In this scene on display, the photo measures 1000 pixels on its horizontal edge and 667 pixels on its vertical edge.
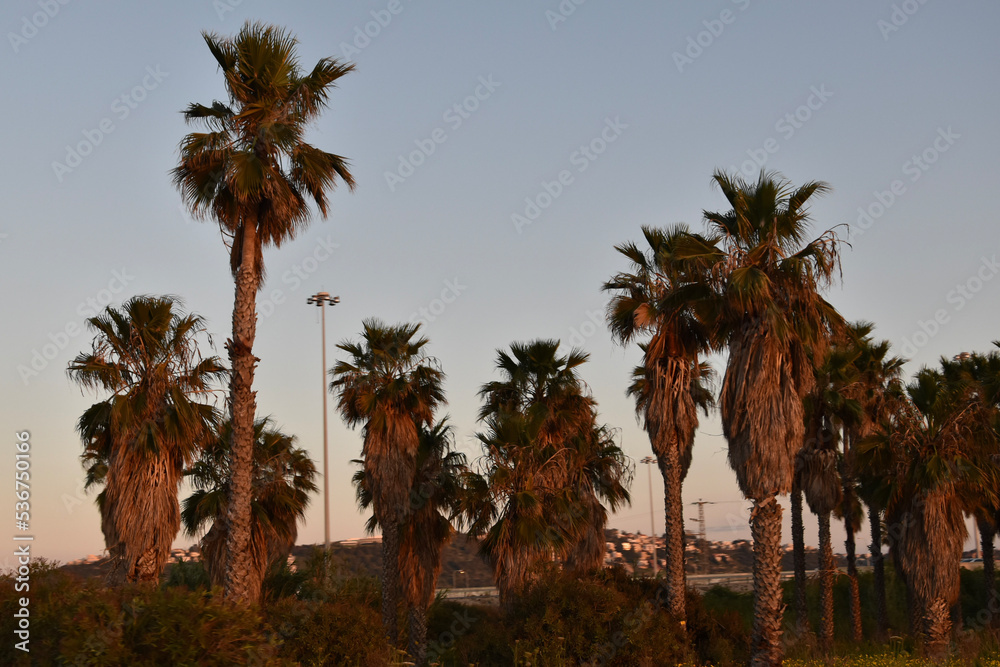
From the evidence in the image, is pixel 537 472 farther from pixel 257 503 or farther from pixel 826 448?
pixel 826 448

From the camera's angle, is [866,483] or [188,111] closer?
[188,111]

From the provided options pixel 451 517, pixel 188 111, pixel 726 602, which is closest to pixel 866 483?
pixel 451 517

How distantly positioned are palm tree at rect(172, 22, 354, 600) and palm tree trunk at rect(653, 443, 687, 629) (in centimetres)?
1287

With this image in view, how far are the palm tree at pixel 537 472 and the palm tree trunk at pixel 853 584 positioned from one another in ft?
33.1

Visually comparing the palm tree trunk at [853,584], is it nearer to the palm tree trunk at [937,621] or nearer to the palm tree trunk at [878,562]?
the palm tree trunk at [878,562]

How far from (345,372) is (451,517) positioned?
5758mm

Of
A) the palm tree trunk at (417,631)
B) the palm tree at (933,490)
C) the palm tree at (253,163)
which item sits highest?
the palm tree at (253,163)

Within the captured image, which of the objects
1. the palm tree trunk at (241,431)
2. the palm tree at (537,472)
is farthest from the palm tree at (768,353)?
the palm tree trunk at (241,431)

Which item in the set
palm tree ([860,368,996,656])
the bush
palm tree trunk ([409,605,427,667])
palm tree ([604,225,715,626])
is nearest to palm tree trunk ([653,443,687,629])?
palm tree ([604,225,715,626])

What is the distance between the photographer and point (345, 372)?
92.1 ft

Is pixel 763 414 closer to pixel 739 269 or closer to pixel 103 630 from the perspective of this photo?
pixel 739 269

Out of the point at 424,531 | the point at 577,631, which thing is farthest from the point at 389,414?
the point at 577,631

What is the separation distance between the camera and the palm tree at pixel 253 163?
17016 mm

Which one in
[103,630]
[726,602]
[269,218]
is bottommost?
[726,602]
